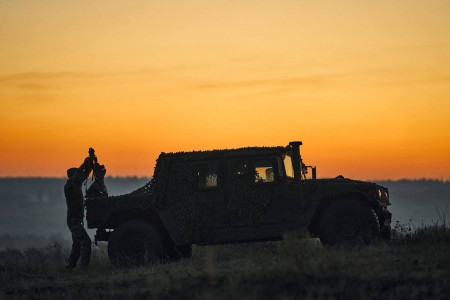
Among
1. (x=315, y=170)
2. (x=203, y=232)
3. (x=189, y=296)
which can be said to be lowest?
(x=189, y=296)

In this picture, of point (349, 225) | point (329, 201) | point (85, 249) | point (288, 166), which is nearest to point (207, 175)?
point (288, 166)

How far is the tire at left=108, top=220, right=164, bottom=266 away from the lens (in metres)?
15.6

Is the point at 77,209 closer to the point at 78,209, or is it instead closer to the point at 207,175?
the point at 78,209

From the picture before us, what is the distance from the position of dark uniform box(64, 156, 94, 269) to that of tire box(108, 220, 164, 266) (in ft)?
3.25

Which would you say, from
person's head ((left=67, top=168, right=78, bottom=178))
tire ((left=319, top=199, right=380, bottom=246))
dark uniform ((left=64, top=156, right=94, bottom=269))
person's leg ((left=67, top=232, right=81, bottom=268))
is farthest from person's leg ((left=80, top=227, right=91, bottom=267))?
tire ((left=319, top=199, right=380, bottom=246))

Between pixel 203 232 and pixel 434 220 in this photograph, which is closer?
pixel 203 232

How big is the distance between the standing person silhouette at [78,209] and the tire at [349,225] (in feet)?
16.0

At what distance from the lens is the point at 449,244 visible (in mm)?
15195

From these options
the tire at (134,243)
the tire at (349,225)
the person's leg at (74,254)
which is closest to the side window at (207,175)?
the tire at (134,243)

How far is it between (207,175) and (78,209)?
120 inches

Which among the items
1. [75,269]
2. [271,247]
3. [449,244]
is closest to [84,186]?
[75,269]

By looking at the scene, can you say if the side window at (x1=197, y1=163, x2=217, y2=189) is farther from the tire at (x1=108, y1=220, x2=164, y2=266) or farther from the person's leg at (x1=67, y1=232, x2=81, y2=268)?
the person's leg at (x1=67, y1=232, x2=81, y2=268)

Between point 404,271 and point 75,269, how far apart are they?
280 inches

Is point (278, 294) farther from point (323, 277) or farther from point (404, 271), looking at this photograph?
point (404, 271)
